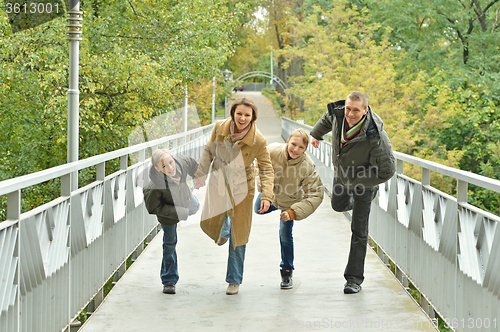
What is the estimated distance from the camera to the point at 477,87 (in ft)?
86.2

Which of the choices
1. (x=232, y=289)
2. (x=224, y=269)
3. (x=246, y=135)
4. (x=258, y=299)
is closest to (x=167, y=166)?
(x=246, y=135)

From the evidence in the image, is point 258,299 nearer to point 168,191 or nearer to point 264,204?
point 264,204

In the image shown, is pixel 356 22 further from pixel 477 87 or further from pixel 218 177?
pixel 218 177

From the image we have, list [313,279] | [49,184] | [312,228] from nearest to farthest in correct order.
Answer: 1. [313,279]
2. [312,228]
3. [49,184]

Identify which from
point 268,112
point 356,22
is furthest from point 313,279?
point 268,112

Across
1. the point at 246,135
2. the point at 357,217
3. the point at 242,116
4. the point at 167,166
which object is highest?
the point at 242,116

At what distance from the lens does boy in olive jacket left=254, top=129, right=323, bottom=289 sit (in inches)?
211

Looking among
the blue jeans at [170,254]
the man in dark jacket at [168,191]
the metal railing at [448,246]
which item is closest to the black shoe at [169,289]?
the blue jeans at [170,254]

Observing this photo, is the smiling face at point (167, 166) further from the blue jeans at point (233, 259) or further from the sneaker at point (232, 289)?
the sneaker at point (232, 289)

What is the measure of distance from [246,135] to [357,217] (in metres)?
1.26

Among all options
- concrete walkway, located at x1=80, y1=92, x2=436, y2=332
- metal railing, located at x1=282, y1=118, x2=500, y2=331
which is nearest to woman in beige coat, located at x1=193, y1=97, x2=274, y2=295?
concrete walkway, located at x1=80, y1=92, x2=436, y2=332

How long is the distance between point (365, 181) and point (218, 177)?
1.24m

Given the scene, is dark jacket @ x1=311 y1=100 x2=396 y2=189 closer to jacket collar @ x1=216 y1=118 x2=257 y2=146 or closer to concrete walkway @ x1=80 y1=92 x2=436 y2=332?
jacket collar @ x1=216 y1=118 x2=257 y2=146

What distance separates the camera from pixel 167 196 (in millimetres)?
5258
